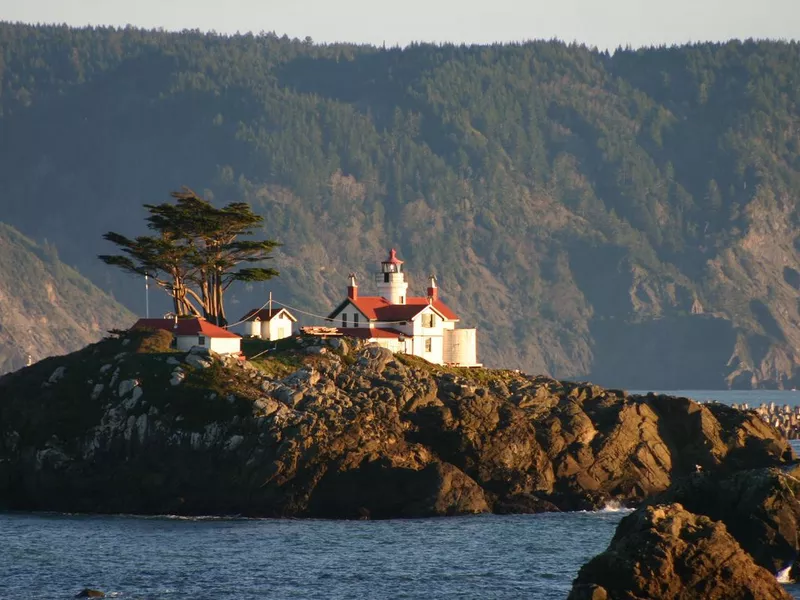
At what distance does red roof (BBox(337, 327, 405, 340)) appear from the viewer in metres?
122

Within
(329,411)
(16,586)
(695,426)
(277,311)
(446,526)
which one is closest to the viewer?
(16,586)

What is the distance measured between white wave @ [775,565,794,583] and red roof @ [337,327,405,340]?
49341mm

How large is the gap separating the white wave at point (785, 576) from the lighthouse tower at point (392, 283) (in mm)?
55107

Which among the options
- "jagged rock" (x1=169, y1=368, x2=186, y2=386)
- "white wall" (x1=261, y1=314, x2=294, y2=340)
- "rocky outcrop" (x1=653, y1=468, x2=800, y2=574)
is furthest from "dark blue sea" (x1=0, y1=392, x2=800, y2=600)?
"white wall" (x1=261, y1=314, x2=294, y2=340)

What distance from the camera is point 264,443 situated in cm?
10094

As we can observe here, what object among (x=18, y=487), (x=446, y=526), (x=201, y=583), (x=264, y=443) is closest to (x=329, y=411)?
(x=264, y=443)

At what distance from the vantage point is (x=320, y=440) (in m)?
101

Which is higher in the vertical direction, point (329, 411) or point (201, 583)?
point (329, 411)

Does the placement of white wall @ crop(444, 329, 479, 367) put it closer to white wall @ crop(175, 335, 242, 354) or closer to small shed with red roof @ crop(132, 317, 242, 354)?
small shed with red roof @ crop(132, 317, 242, 354)

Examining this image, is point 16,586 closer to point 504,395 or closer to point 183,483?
point 183,483

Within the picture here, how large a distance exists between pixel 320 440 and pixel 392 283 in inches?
1124

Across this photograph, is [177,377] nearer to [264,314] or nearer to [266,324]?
[266,324]

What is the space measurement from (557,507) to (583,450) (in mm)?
4528

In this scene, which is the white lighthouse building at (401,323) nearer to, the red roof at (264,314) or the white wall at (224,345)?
the red roof at (264,314)
